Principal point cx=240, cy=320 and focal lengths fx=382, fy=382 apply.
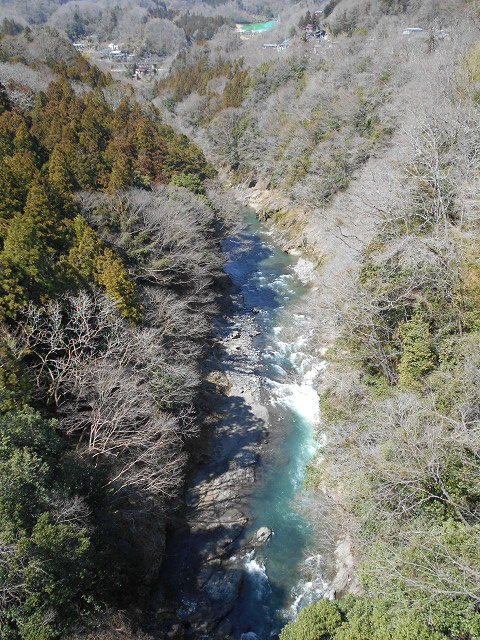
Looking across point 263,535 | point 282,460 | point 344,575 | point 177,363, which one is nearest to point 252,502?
point 263,535

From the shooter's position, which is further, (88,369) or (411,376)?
(88,369)

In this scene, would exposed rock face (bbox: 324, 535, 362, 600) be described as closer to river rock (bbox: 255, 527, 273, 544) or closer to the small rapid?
the small rapid

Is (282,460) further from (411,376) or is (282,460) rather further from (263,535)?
(411,376)

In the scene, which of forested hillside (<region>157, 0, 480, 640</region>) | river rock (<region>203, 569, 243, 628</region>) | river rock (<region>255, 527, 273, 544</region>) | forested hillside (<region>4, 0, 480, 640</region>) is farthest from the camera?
river rock (<region>255, 527, 273, 544</region>)

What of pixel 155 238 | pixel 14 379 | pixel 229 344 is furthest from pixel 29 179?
pixel 229 344

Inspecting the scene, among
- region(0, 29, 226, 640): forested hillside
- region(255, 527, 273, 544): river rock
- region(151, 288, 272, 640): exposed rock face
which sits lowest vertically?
region(255, 527, 273, 544): river rock

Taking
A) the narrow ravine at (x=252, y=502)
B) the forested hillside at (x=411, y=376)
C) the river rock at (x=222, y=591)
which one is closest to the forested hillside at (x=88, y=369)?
the narrow ravine at (x=252, y=502)

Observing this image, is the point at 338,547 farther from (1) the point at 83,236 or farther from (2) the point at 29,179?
(2) the point at 29,179

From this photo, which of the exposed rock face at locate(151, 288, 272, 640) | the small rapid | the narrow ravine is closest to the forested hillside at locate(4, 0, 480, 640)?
the exposed rock face at locate(151, 288, 272, 640)
